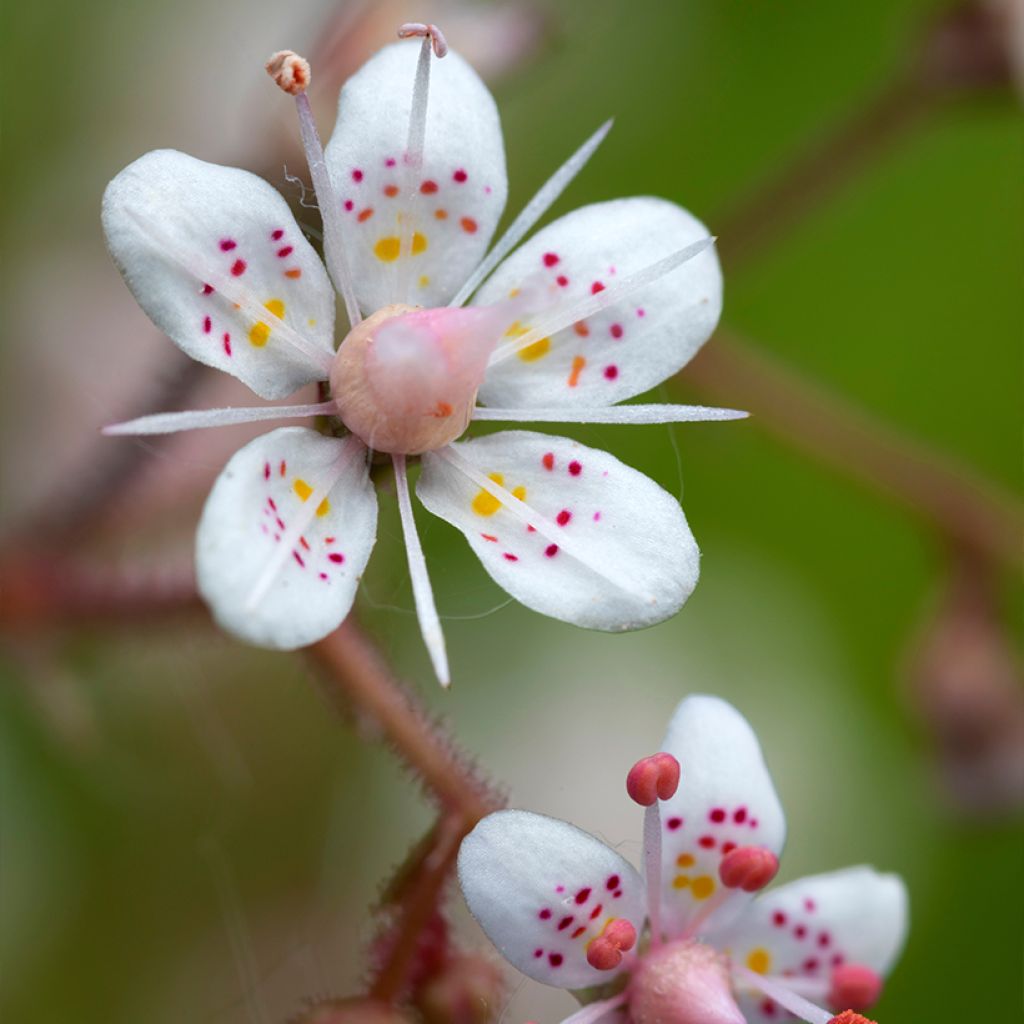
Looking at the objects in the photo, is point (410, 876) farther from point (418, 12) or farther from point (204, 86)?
point (204, 86)

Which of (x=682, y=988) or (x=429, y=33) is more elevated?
(x=429, y=33)

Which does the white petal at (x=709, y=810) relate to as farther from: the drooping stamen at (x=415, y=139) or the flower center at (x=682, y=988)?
the drooping stamen at (x=415, y=139)

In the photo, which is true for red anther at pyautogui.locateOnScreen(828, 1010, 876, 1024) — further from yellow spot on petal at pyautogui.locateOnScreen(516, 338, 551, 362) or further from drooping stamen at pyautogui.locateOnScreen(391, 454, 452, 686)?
yellow spot on petal at pyautogui.locateOnScreen(516, 338, 551, 362)

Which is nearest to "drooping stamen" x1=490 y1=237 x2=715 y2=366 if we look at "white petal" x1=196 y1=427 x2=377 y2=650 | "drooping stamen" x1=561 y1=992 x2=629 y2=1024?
"white petal" x1=196 y1=427 x2=377 y2=650

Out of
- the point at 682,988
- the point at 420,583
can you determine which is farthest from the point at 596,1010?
the point at 420,583

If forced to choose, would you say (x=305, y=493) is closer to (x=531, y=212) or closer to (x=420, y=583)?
→ (x=420, y=583)
